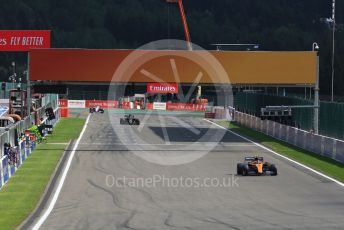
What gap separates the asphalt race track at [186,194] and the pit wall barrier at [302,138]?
8.57 feet

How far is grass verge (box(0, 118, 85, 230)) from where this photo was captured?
69.1 feet

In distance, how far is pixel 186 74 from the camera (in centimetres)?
4791

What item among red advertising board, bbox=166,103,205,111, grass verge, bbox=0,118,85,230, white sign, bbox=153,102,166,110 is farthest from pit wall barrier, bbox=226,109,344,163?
white sign, bbox=153,102,166,110

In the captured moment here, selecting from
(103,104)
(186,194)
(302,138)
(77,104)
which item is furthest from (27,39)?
(77,104)

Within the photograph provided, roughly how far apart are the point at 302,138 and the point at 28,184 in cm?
2181

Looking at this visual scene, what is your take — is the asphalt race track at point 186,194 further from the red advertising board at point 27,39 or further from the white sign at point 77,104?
the white sign at point 77,104

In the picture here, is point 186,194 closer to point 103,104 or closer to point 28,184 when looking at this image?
point 28,184

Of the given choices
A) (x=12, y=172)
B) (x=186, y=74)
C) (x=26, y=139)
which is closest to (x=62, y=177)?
(x=12, y=172)

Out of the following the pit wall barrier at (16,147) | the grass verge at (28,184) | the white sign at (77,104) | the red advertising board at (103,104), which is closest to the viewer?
the grass verge at (28,184)

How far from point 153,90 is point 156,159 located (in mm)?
62965

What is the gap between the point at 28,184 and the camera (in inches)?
1106

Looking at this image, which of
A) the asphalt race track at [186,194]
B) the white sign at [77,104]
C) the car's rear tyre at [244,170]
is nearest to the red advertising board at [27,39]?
the asphalt race track at [186,194]

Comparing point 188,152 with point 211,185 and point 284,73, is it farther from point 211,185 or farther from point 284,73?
point 211,185

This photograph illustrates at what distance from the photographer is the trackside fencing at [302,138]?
37938mm
